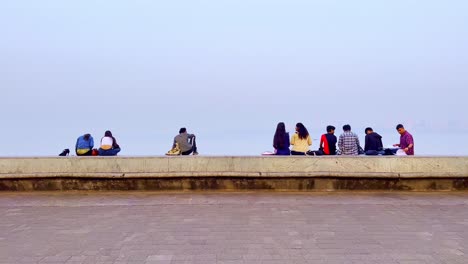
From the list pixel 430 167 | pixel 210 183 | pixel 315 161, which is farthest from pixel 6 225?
pixel 430 167

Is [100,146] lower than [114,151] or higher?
higher

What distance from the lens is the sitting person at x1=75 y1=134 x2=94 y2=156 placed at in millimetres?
10570

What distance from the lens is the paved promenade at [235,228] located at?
440 cm

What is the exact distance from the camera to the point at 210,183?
825 cm

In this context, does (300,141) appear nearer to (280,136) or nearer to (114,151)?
(280,136)

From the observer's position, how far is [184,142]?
11391 mm

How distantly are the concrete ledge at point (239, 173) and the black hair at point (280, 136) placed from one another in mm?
1358

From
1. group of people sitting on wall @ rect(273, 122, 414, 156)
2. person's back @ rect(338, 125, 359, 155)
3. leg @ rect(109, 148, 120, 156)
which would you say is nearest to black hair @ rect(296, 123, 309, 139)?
group of people sitting on wall @ rect(273, 122, 414, 156)

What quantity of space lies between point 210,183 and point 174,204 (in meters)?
1.34

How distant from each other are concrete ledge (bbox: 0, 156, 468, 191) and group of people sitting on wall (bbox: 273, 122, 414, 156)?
1.42 m

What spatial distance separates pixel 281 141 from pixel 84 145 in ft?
15.6

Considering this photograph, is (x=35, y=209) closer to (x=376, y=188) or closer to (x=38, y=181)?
(x=38, y=181)

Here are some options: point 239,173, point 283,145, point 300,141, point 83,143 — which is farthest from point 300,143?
point 83,143

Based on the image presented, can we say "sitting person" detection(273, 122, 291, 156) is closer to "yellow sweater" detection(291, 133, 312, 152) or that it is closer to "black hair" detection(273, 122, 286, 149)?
"black hair" detection(273, 122, 286, 149)
